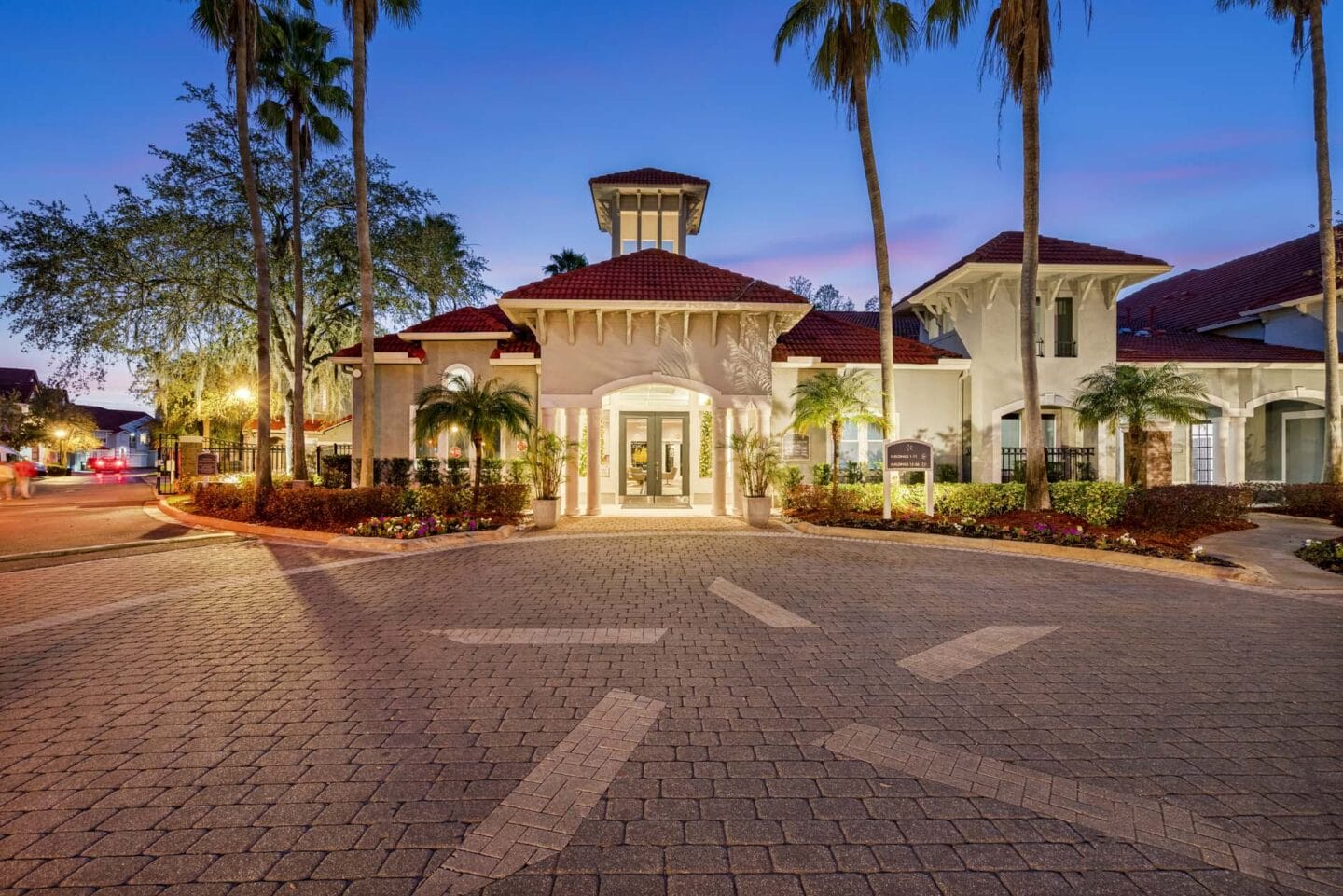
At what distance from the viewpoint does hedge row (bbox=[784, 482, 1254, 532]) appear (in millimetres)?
12656

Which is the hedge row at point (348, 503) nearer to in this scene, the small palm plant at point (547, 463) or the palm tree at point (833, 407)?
the small palm plant at point (547, 463)

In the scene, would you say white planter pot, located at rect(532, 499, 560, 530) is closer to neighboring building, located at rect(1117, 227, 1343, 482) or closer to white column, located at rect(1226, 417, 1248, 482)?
neighboring building, located at rect(1117, 227, 1343, 482)

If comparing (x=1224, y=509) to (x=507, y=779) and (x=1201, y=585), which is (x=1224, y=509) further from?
(x=507, y=779)

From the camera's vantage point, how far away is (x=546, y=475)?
14.4 metres

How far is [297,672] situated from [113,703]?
113 centimetres

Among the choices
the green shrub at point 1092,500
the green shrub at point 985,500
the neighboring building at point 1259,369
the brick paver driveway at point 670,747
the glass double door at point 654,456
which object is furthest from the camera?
the glass double door at point 654,456

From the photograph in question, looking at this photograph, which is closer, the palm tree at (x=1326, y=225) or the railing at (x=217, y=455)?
the palm tree at (x=1326, y=225)

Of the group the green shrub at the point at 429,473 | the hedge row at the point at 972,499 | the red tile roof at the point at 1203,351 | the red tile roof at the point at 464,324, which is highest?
the red tile roof at the point at 464,324

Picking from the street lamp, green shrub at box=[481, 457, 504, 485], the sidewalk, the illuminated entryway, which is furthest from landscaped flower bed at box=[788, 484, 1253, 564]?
the street lamp

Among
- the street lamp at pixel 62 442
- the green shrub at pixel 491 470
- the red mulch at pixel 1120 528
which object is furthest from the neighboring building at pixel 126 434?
the red mulch at pixel 1120 528

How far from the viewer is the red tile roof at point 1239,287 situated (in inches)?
780

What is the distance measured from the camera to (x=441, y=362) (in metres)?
18.4

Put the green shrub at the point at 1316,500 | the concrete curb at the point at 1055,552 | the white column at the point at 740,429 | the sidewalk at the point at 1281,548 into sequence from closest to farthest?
the sidewalk at the point at 1281,548 < the concrete curb at the point at 1055,552 < the green shrub at the point at 1316,500 < the white column at the point at 740,429

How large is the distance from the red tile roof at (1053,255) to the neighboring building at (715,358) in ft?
0.21
